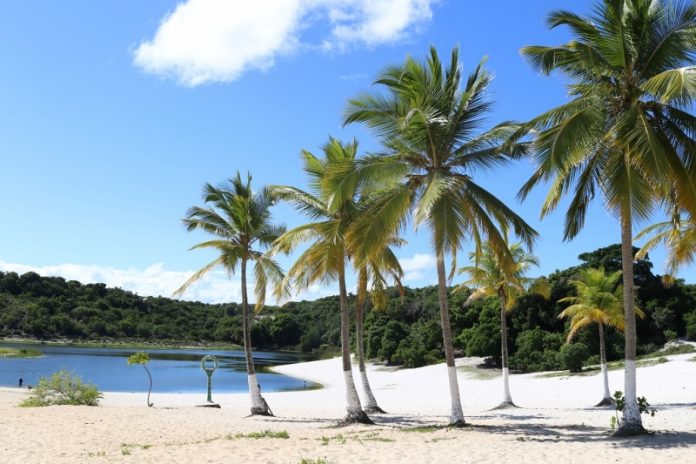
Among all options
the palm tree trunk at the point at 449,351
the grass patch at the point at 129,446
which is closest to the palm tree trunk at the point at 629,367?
the palm tree trunk at the point at 449,351

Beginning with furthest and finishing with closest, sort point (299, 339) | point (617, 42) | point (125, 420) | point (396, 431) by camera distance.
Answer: point (299, 339) < point (125, 420) < point (396, 431) < point (617, 42)

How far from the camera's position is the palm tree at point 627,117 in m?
11.7

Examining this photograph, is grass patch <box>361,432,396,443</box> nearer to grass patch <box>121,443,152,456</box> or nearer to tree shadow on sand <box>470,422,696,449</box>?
tree shadow on sand <box>470,422,696,449</box>

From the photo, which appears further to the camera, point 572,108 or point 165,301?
point 165,301

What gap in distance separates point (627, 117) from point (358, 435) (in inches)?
355

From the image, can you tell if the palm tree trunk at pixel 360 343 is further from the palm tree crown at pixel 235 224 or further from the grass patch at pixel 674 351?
the grass patch at pixel 674 351

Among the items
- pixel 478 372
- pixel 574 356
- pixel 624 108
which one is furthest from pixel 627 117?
pixel 478 372

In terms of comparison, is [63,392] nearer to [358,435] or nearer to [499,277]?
[358,435]

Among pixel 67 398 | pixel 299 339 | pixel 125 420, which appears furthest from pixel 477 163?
pixel 299 339

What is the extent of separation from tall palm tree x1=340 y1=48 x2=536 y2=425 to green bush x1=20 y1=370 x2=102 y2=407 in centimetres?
1513

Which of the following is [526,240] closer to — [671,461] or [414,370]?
[671,461]

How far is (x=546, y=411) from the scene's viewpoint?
20.3 m

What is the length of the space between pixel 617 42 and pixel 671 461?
7968 mm

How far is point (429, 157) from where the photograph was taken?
1495 centimetres
